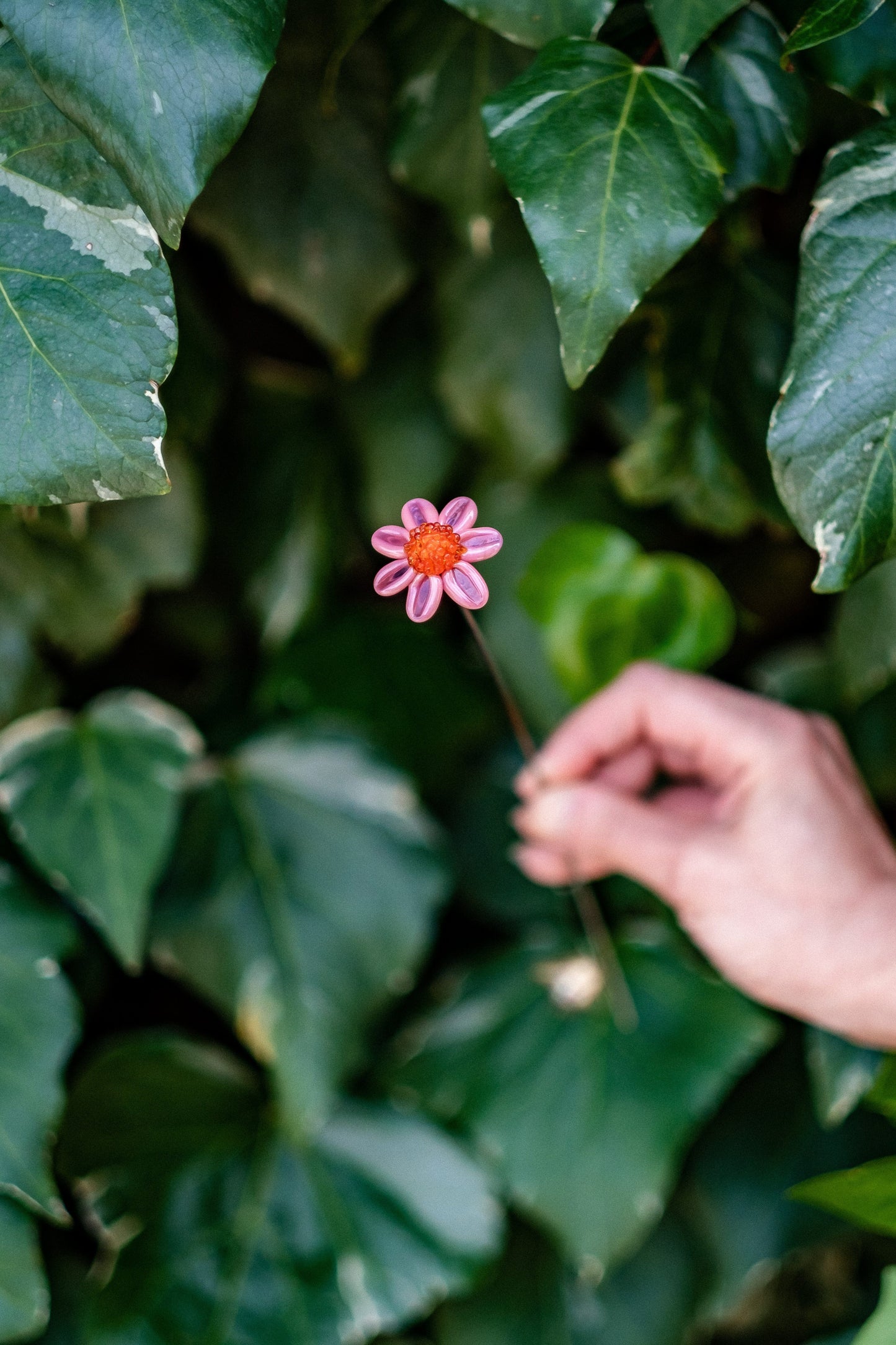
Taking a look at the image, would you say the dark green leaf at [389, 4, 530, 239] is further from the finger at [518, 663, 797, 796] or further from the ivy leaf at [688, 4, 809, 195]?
the finger at [518, 663, 797, 796]

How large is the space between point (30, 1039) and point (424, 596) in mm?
402

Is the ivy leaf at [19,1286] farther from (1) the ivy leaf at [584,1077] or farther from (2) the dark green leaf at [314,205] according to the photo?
(2) the dark green leaf at [314,205]

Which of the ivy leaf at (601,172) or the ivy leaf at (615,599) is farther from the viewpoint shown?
the ivy leaf at (615,599)

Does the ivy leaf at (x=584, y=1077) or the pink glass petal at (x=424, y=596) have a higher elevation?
the pink glass petal at (x=424, y=596)

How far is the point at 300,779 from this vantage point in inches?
29.8

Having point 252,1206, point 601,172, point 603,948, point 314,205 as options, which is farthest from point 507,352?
point 252,1206

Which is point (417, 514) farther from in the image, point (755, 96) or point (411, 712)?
point (411, 712)

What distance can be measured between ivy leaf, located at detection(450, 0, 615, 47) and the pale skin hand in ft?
1.16

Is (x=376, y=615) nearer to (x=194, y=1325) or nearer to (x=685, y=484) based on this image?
(x=685, y=484)

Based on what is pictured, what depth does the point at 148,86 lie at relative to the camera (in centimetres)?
37

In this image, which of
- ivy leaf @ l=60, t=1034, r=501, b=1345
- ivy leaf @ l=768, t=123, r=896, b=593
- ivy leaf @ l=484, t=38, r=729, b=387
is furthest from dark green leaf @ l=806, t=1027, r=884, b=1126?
ivy leaf @ l=484, t=38, r=729, b=387

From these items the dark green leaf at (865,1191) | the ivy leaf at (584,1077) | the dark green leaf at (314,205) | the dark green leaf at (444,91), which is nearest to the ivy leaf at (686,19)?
the dark green leaf at (444,91)

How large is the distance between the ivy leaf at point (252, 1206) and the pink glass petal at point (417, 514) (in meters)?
0.53

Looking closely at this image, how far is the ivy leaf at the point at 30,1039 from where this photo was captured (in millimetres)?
562
